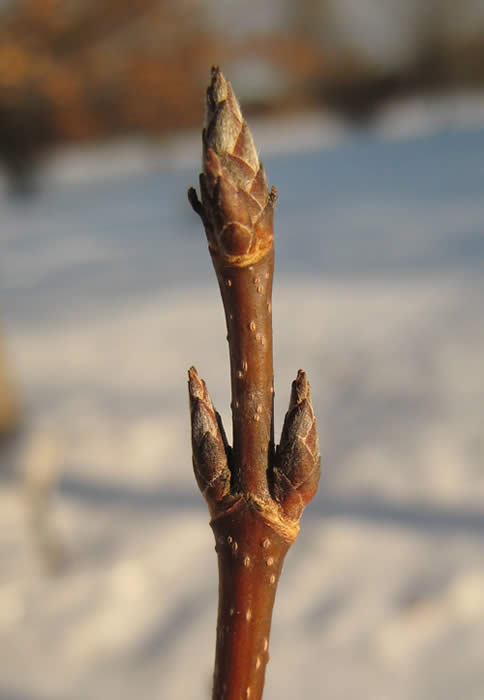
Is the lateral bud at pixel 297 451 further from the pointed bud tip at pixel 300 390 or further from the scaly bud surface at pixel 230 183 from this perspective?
the scaly bud surface at pixel 230 183

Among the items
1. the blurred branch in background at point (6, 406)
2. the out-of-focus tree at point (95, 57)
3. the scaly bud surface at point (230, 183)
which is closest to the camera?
the scaly bud surface at point (230, 183)

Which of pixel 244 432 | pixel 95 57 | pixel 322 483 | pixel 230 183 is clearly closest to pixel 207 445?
pixel 244 432

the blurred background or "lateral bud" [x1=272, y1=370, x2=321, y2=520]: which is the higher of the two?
the blurred background

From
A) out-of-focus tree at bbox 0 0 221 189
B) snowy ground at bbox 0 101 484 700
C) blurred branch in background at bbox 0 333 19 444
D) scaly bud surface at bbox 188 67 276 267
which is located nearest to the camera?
scaly bud surface at bbox 188 67 276 267

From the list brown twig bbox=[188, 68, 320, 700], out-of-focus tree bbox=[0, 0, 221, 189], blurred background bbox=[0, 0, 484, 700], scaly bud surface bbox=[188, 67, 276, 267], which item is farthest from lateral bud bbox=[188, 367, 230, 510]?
out-of-focus tree bbox=[0, 0, 221, 189]

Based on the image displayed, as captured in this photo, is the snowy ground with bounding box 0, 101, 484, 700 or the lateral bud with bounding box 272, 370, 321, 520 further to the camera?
the snowy ground with bounding box 0, 101, 484, 700

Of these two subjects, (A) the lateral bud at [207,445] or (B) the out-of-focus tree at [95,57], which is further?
(B) the out-of-focus tree at [95,57]

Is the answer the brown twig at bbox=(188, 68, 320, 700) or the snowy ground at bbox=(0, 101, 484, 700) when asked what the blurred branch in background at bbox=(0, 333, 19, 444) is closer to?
the snowy ground at bbox=(0, 101, 484, 700)

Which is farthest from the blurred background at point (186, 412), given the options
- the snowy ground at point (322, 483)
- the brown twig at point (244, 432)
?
the brown twig at point (244, 432)
